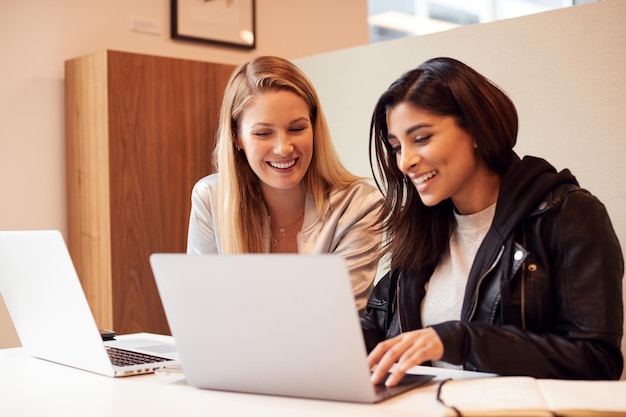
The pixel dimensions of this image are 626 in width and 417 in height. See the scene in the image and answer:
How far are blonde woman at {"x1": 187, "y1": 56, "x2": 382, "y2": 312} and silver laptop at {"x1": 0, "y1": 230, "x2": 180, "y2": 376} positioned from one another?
21.6 inches

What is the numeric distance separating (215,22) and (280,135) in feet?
6.47

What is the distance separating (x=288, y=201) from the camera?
2236 millimetres

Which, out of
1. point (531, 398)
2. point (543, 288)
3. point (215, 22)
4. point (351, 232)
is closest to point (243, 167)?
point (351, 232)

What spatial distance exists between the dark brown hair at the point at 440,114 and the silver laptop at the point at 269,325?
50cm

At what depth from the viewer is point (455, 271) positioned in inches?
67.5

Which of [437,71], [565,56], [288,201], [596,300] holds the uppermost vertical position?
[565,56]

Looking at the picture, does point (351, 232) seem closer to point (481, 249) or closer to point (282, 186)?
point (282, 186)

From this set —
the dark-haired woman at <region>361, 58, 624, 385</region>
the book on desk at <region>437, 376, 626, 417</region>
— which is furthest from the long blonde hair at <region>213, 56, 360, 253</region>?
the book on desk at <region>437, 376, 626, 417</region>

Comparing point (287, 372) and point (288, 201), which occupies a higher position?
point (288, 201)

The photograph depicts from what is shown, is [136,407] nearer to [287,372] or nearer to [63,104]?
[287,372]

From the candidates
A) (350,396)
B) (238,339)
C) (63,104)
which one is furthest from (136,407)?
(63,104)

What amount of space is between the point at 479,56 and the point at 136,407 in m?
1.96

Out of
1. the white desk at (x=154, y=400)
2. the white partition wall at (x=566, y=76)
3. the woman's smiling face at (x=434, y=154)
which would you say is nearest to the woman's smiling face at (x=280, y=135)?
the woman's smiling face at (x=434, y=154)

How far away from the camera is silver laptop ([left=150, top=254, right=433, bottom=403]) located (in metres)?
1.12
